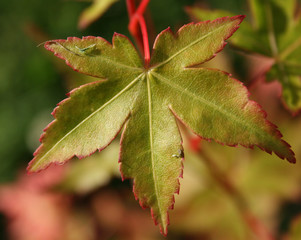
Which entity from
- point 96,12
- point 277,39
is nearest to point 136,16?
point 96,12

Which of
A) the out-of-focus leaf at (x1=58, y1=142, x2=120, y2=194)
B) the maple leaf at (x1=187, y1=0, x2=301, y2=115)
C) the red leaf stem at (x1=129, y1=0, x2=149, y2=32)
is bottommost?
the out-of-focus leaf at (x1=58, y1=142, x2=120, y2=194)

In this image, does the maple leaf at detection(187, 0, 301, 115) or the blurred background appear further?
the blurred background

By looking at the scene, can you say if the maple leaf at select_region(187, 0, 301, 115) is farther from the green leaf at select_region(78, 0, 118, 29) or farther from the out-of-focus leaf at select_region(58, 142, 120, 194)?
the out-of-focus leaf at select_region(58, 142, 120, 194)

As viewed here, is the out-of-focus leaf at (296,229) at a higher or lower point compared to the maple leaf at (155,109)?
lower

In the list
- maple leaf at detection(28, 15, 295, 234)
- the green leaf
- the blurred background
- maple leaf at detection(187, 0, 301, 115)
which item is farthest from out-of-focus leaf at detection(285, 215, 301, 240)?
the green leaf

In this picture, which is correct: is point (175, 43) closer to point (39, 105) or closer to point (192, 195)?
point (192, 195)

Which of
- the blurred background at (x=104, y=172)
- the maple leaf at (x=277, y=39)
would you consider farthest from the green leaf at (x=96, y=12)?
the maple leaf at (x=277, y=39)

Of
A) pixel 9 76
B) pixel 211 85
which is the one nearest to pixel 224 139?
pixel 211 85

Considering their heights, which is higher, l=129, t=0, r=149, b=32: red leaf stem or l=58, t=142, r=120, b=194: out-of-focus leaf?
l=129, t=0, r=149, b=32: red leaf stem

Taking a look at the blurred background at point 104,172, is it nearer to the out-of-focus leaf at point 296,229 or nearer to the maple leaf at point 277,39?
the out-of-focus leaf at point 296,229
